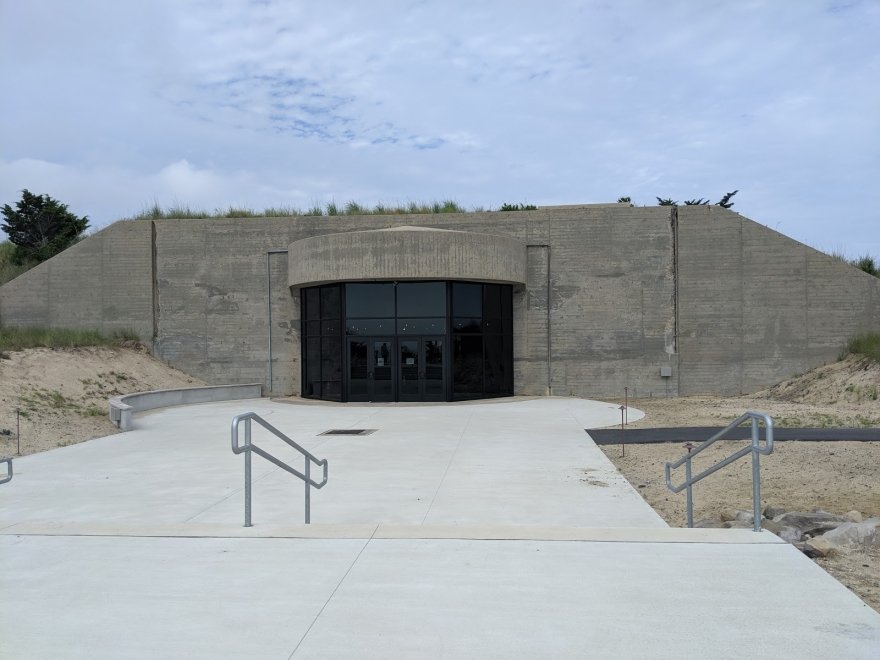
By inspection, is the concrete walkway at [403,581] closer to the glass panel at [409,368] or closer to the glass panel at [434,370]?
the glass panel at [434,370]

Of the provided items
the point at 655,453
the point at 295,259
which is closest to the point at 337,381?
the point at 295,259

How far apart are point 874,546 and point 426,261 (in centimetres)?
1784

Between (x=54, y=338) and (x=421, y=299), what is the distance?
1232 cm

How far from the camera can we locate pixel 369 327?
23.9 meters

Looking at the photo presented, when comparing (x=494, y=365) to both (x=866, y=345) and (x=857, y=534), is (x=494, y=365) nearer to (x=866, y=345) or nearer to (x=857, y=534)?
(x=866, y=345)

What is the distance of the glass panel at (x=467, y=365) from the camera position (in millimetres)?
23688

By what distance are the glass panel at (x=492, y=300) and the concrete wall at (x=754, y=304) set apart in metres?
6.32

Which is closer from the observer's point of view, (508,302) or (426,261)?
(426,261)

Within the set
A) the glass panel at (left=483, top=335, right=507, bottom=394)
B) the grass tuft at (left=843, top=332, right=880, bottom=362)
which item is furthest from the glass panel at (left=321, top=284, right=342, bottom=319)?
the grass tuft at (left=843, top=332, right=880, bottom=362)

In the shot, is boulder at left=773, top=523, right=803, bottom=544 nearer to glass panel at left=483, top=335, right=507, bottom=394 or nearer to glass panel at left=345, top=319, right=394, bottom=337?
glass panel at left=483, top=335, right=507, bottom=394

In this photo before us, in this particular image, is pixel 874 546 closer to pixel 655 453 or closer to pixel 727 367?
pixel 655 453

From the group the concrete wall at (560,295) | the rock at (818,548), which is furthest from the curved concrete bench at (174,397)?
the rock at (818,548)

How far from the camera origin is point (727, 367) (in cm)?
2470

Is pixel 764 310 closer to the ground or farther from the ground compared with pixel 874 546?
farther from the ground
